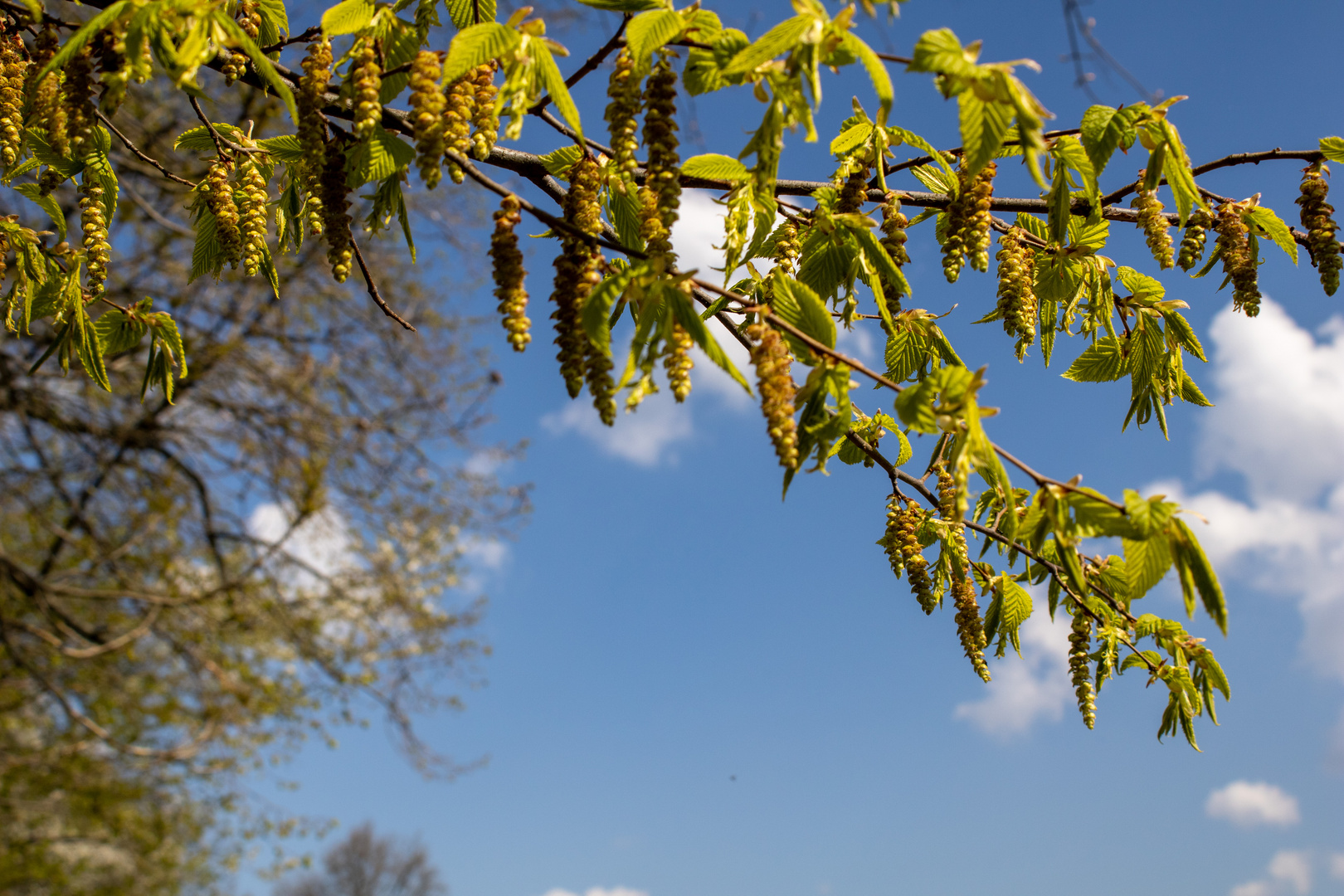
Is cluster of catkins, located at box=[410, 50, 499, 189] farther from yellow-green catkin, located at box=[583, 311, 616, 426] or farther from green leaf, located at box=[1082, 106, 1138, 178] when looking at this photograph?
green leaf, located at box=[1082, 106, 1138, 178]

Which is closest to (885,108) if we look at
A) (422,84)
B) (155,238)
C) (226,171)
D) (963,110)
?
(963,110)

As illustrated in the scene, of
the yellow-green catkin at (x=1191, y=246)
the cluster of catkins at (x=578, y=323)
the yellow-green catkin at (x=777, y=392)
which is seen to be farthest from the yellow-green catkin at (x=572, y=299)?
the yellow-green catkin at (x=1191, y=246)

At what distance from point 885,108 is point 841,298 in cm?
81

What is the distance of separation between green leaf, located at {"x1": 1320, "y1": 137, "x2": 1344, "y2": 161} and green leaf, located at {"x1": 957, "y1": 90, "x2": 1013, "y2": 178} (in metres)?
1.26

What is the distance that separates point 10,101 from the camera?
1.73 meters

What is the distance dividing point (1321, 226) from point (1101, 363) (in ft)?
1.84

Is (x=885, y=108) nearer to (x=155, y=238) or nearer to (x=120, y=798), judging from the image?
(x=155, y=238)

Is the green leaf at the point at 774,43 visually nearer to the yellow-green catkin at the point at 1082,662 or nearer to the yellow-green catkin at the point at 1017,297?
the yellow-green catkin at the point at 1017,297

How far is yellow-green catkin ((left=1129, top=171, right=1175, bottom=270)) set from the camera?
6.70ft

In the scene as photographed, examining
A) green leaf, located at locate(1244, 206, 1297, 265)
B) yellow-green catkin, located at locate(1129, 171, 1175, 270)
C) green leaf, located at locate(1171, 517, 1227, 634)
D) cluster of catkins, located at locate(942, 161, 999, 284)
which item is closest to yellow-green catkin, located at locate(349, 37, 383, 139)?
cluster of catkins, located at locate(942, 161, 999, 284)

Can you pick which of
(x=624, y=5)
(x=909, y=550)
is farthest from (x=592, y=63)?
(x=909, y=550)

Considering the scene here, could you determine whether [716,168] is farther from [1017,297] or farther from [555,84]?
[1017,297]

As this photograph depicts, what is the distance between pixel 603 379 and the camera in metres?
1.37

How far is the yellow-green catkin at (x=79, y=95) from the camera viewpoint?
1559mm
